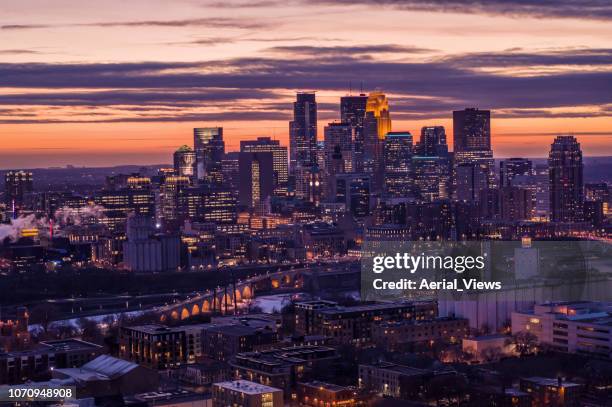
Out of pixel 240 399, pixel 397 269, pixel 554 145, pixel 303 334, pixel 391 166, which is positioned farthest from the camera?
pixel 391 166

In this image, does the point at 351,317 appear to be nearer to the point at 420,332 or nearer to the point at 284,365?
the point at 420,332

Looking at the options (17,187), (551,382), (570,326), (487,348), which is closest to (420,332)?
(487,348)

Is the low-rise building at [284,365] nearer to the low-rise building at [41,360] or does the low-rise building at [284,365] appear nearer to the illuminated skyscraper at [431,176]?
the low-rise building at [41,360]

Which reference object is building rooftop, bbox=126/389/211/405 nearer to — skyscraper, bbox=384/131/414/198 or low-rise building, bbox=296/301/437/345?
low-rise building, bbox=296/301/437/345

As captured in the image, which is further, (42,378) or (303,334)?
(303,334)

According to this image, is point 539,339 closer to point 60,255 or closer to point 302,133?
point 60,255

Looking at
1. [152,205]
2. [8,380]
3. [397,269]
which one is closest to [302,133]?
[152,205]
